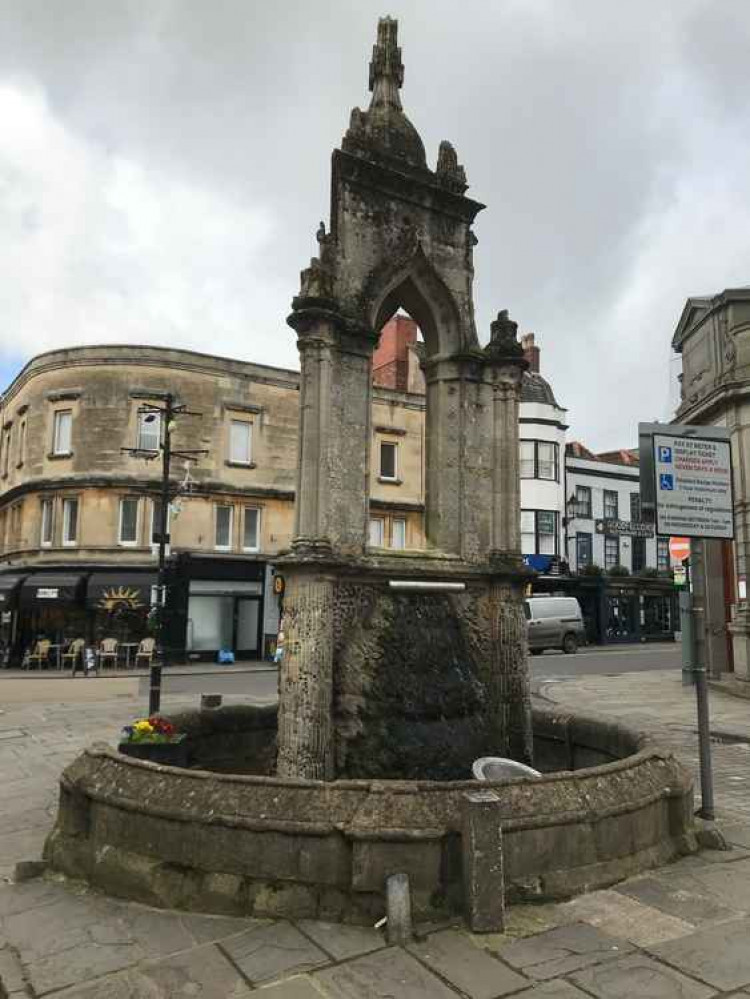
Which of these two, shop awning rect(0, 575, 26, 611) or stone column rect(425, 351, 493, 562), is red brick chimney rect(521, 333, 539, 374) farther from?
stone column rect(425, 351, 493, 562)

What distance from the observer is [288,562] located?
20.7 feet

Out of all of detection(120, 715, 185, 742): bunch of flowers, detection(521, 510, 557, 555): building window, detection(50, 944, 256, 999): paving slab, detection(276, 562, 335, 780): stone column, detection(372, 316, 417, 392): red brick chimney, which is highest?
detection(372, 316, 417, 392): red brick chimney

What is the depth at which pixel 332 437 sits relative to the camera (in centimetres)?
682

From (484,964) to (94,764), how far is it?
3.10 m

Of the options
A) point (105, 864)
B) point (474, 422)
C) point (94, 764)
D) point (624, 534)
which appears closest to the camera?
point (105, 864)

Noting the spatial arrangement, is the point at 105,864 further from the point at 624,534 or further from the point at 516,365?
the point at 624,534

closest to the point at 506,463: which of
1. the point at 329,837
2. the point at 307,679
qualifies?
the point at 307,679

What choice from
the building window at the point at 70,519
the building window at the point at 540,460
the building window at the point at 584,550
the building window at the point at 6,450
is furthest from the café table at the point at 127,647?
the building window at the point at 584,550

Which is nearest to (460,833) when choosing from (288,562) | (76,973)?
(76,973)

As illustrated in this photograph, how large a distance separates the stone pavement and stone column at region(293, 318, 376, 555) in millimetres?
2987

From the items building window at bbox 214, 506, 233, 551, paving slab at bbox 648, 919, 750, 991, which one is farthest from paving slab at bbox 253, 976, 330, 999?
building window at bbox 214, 506, 233, 551

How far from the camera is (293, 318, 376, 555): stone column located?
21.5ft

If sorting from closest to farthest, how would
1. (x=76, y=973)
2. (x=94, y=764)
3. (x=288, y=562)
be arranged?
(x=76, y=973), (x=94, y=764), (x=288, y=562)

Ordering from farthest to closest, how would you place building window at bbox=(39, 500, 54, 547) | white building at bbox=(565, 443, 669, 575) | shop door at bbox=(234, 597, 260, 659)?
white building at bbox=(565, 443, 669, 575) < shop door at bbox=(234, 597, 260, 659) < building window at bbox=(39, 500, 54, 547)
